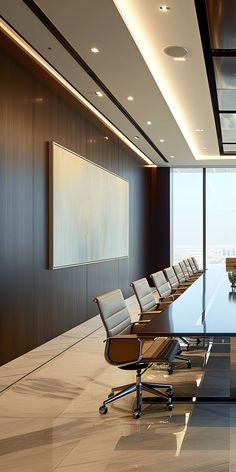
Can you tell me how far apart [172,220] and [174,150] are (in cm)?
315

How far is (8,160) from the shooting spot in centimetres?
507

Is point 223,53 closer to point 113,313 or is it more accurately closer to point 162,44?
point 162,44

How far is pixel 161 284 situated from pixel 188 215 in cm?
796

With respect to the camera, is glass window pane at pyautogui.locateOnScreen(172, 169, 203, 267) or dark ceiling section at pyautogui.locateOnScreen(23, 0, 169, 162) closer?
dark ceiling section at pyautogui.locateOnScreen(23, 0, 169, 162)

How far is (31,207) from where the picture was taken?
5.69 meters

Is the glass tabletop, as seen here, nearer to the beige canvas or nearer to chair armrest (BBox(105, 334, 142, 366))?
chair armrest (BBox(105, 334, 142, 366))

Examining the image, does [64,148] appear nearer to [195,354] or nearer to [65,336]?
[65,336]

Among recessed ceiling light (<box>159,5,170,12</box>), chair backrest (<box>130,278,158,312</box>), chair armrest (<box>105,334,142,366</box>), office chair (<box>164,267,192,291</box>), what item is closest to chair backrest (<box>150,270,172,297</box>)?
office chair (<box>164,267,192,291</box>)

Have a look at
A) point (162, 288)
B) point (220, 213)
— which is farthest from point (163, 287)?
point (220, 213)

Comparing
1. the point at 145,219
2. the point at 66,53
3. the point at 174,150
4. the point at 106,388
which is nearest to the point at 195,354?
the point at 106,388

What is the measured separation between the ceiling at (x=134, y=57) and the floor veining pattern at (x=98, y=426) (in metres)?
3.14

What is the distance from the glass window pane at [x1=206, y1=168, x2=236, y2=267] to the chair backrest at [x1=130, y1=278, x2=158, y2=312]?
8895mm

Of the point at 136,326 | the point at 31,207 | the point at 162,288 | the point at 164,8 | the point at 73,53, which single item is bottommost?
the point at 136,326

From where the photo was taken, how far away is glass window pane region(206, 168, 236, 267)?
13734 mm
